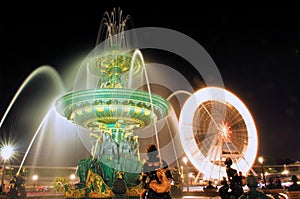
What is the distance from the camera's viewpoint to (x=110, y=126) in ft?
41.8

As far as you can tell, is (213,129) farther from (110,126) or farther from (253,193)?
(253,193)

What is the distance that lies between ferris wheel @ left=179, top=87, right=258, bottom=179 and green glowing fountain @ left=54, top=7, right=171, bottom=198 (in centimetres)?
1364

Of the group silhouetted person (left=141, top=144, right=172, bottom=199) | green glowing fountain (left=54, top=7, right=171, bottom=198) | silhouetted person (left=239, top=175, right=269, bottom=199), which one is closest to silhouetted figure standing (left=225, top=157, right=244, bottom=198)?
silhouetted person (left=141, top=144, right=172, bottom=199)

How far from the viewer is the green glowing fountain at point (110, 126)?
10.7m

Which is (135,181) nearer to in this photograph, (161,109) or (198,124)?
(161,109)

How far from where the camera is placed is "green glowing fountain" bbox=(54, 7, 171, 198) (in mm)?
10680

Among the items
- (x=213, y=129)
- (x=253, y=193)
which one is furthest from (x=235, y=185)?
(x=213, y=129)

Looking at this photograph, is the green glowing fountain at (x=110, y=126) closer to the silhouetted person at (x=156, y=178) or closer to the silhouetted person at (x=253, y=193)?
the silhouetted person at (x=156, y=178)

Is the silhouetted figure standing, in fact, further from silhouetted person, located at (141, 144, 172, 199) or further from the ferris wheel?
the ferris wheel

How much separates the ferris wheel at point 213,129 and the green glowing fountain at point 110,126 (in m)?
13.6

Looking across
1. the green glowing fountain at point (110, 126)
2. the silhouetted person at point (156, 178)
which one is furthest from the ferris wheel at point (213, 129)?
the silhouetted person at point (156, 178)

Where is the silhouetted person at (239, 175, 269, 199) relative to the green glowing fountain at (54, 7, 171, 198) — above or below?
below

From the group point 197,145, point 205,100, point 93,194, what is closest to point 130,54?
point 93,194

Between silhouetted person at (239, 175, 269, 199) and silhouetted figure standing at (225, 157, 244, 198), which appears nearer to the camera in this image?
silhouetted person at (239, 175, 269, 199)
